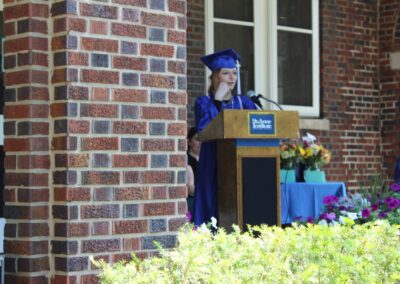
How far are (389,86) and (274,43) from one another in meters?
2.08

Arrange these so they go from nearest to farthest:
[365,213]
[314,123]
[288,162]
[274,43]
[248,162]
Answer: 1. [248,162]
2. [365,213]
3. [288,162]
4. [274,43]
5. [314,123]

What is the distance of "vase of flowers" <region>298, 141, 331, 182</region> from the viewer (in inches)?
405

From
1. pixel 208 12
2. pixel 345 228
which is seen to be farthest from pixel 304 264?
pixel 208 12

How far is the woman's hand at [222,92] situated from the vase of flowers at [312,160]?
2.15 m

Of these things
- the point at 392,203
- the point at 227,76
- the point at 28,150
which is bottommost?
the point at 392,203

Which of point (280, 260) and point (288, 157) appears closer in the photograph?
point (280, 260)

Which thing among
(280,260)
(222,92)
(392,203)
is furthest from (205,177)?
(280,260)

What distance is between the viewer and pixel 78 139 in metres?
5.10

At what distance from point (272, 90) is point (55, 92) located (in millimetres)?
6943

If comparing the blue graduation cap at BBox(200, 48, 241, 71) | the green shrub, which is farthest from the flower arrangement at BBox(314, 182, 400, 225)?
the green shrub

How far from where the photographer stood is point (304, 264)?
3779mm

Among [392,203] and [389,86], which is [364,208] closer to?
[392,203]

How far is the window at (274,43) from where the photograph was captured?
11.5 meters

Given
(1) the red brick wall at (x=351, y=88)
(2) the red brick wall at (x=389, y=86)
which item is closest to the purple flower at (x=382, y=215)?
(1) the red brick wall at (x=351, y=88)
